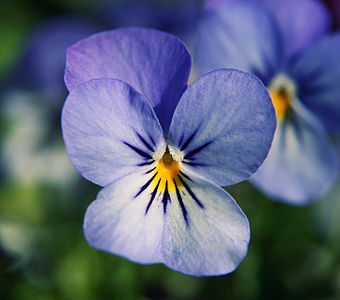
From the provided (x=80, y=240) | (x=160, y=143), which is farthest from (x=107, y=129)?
(x=80, y=240)

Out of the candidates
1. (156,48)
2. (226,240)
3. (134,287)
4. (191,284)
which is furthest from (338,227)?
(156,48)

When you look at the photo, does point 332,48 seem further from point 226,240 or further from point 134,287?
point 134,287

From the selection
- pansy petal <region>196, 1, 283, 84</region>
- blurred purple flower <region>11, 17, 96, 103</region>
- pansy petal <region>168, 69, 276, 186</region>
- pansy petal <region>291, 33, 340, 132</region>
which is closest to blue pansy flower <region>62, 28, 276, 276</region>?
pansy petal <region>168, 69, 276, 186</region>

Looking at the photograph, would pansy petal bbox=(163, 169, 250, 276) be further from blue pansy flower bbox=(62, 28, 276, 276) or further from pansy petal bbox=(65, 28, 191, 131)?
pansy petal bbox=(65, 28, 191, 131)

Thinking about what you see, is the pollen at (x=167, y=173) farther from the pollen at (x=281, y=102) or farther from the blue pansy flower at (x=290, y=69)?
the pollen at (x=281, y=102)

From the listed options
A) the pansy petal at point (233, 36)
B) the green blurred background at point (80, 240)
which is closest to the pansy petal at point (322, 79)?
the pansy petal at point (233, 36)

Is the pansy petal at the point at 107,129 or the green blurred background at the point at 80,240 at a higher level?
the pansy petal at the point at 107,129
